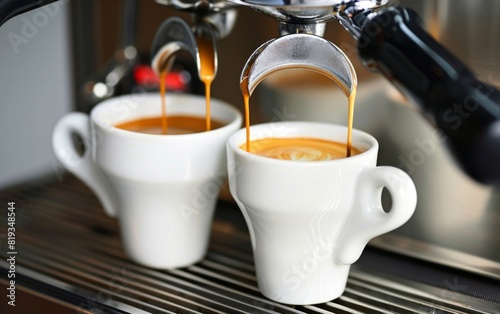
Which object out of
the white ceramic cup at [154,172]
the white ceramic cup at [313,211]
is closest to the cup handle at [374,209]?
the white ceramic cup at [313,211]

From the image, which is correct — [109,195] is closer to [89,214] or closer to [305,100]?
[89,214]

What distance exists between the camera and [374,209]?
17.9 inches

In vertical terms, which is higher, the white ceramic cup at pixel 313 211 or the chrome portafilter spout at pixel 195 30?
the chrome portafilter spout at pixel 195 30

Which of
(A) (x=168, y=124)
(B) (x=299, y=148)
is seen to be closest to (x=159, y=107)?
(A) (x=168, y=124)

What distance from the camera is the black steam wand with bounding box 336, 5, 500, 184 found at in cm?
33

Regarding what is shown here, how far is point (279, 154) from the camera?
48 centimetres

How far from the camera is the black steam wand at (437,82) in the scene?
1.09ft

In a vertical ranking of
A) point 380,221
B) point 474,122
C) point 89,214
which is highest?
point 474,122

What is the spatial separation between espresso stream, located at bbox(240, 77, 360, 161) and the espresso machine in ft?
0.21

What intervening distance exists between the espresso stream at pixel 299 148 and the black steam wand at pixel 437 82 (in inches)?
3.6

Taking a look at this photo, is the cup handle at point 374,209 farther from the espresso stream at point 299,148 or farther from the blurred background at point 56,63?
the blurred background at point 56,63

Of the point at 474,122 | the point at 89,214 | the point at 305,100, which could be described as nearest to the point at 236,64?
the point at 305,100

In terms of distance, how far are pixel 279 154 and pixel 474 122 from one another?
0.57 feet

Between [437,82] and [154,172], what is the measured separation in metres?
0.23
